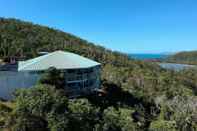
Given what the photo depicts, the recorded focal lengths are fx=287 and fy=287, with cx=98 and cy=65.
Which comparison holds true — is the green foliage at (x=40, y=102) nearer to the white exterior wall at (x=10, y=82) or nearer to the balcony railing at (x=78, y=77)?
the white exterior wall at (x=10, y=82)

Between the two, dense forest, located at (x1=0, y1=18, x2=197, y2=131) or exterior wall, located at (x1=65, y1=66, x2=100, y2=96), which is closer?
dense forest, located at (x1=0, y1=18, x2=197, y2=131)

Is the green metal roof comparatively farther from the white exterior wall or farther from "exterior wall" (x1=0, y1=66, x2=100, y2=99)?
the white exterior wall

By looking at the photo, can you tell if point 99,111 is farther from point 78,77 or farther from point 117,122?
point 78,77

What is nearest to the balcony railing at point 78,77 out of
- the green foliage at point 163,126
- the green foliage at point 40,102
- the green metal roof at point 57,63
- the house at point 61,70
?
the house at point 61,70

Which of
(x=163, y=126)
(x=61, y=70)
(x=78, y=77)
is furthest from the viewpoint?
(x=78, y=77)

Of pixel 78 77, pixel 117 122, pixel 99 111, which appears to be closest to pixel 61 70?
pixel 78 77

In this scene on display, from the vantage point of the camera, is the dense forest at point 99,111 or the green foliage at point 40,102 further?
the green foliage at point 40,102

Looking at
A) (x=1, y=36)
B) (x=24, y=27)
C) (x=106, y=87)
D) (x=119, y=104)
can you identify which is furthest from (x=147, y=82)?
(x=24, y=27)

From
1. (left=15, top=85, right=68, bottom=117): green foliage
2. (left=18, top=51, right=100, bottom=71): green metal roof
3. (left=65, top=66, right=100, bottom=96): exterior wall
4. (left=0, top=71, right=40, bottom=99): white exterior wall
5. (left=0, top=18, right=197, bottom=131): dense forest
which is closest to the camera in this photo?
(left=0, top=18, right=197, bottom=131): dense forest

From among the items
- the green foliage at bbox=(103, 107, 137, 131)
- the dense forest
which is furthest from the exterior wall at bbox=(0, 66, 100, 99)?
the green foliage at bbox=(103, 107, 137, 131)
